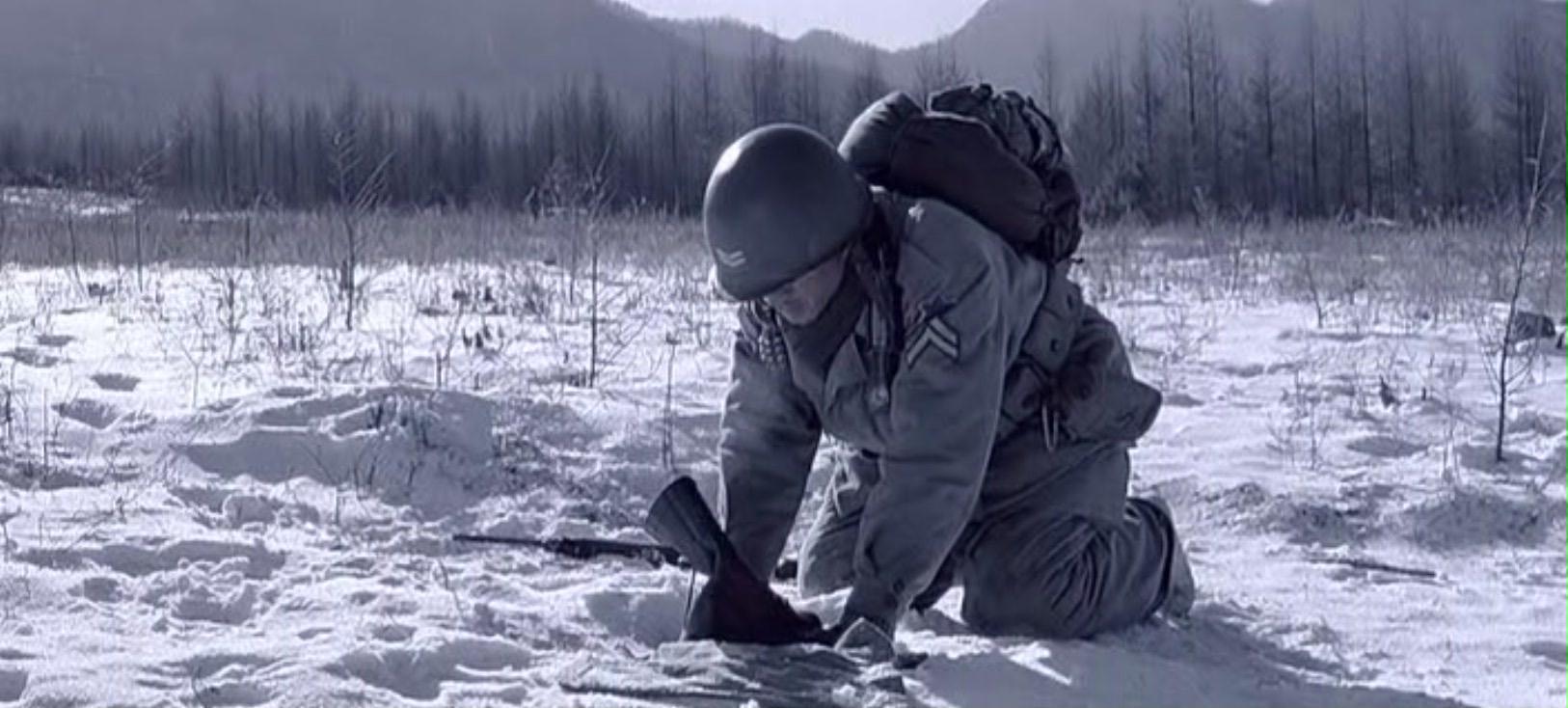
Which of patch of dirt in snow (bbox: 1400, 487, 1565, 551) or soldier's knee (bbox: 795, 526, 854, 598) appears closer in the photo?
soldier's knee (bbox: 795, 526, 854, 598)

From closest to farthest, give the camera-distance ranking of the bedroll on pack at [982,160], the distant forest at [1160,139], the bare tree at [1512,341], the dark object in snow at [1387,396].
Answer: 1. the bedroll on pack at [982,160]
2. the bare tree at [1512,341]
3. the dark object in snow at [1387,396]
4. the distant forest at [1160,139]

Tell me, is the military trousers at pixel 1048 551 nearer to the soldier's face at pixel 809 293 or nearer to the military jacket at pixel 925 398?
the military jacket at pixel 925 398

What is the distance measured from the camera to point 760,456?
12.0 feet

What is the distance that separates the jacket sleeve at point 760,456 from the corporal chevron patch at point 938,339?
0.51m

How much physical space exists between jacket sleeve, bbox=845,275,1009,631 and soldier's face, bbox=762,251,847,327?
0.70ft

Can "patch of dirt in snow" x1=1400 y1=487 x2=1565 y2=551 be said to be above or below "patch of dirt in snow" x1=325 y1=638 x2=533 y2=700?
below

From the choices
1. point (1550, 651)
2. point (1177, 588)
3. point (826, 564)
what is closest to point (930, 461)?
point (826, 564)

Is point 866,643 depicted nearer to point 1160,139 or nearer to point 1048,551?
point 1048,551

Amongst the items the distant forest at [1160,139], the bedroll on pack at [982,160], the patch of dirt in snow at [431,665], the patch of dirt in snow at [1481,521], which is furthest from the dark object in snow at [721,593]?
the distant forest at [1160,139]

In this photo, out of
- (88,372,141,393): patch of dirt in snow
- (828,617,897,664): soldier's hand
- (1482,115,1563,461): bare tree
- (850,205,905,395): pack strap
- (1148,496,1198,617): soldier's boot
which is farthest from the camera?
(88,372,141,393): patch of dirt in snow

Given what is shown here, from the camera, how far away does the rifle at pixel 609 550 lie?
427 centimetres

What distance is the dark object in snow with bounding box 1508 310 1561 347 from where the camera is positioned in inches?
309

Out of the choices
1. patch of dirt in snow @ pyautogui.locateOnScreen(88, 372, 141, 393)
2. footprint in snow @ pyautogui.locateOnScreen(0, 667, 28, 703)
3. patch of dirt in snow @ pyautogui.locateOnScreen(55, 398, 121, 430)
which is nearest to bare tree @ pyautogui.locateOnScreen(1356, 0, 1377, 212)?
patch of dirt in snow @ pyautogui.locateOnScreen(88, 372, 141, 393)

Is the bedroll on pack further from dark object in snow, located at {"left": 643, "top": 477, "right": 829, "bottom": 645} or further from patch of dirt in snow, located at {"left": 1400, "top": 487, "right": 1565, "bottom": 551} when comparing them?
patch of dirt in snow, located at {"left": 1400, "top": 487, "right": 1565, "bottom": 551}
